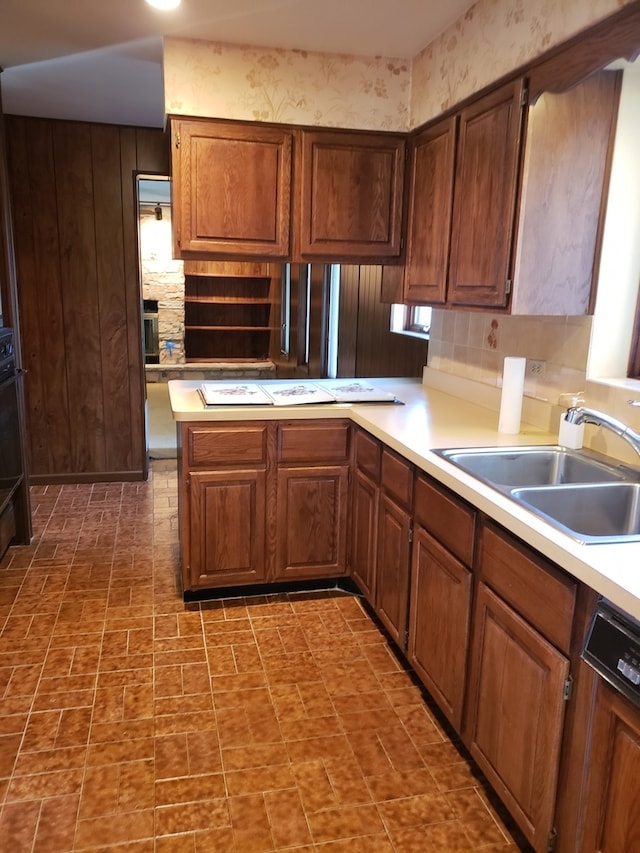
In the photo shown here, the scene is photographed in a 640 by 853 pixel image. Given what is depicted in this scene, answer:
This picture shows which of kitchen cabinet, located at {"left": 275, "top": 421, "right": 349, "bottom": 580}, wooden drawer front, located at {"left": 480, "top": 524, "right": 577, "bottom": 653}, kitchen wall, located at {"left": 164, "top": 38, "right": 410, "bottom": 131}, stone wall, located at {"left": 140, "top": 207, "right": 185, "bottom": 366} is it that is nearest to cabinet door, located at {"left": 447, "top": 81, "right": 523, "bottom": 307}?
kitchen wall, located at {"left": 164, "top": 38, "right": 410, "bottom": 131}

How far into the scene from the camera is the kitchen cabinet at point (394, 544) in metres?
2.37

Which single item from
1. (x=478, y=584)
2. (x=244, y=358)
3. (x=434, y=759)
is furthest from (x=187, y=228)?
(x=244, y=358)

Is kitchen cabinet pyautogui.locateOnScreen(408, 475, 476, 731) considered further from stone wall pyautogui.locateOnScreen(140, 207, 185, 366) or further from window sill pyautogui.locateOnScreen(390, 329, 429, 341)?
stone wall pyautogui.locateOnScreen(140, 207, 185, 366)

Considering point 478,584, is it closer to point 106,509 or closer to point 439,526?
point 439,526

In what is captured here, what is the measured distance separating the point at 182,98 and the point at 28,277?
7.14 feet

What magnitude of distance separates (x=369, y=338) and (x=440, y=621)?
2476 millimetres

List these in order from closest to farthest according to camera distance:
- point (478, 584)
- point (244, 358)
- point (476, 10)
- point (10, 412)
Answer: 1. point (478, 584)
2. point (476, 10)
3. point (10, 412)
4. point (244, 358)

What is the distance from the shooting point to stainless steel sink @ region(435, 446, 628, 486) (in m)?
2.13

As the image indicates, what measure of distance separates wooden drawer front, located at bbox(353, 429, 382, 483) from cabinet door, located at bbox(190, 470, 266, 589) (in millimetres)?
423

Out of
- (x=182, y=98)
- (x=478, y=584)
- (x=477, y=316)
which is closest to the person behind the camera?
(x=478, y=584)

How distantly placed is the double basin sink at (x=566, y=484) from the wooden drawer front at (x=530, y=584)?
107 mm

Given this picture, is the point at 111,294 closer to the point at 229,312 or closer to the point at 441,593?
the point at 441,593

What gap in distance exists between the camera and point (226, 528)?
2928 mm

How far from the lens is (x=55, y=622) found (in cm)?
281
